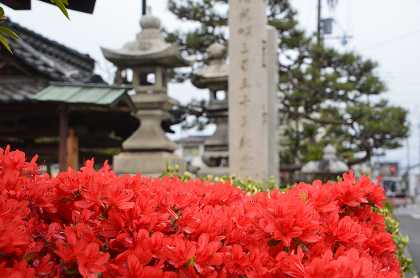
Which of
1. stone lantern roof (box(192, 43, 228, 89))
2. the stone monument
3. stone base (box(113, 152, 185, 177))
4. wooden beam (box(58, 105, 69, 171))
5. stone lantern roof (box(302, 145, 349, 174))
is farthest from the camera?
stone lantern roof (box(302, 145, 349, 174))

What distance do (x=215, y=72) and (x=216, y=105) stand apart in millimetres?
801

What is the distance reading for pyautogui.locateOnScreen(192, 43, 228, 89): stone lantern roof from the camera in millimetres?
11570

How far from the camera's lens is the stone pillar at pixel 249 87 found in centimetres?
667

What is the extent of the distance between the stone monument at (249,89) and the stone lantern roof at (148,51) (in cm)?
153

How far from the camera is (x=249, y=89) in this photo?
21.9 feet

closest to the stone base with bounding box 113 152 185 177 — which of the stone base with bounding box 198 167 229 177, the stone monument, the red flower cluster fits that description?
the stone monument

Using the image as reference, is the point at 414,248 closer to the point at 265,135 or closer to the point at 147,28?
the point at 265,135

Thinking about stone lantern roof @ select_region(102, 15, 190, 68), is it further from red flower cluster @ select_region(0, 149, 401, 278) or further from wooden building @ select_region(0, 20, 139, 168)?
red flower cluster @ select_region(0, 149, 401, 278)

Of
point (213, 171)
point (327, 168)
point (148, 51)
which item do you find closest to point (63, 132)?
point (148, 51)

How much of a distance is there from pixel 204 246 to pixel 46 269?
0.45 meters

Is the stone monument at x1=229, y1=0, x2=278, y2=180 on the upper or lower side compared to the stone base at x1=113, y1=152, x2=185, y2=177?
upper

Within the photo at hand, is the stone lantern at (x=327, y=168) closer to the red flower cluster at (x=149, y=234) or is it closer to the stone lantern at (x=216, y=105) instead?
the stone lantern at (x=216, y=105)

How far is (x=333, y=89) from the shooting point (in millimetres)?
17016

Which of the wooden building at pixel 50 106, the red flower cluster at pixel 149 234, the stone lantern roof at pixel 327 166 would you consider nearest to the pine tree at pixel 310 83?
the stone lantern roof at pixel 327 166
